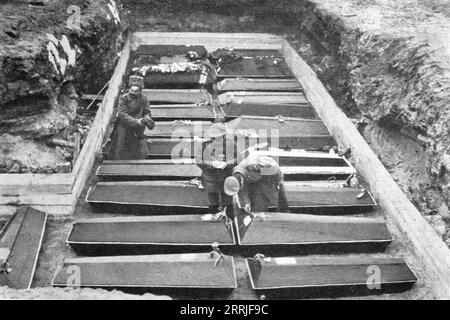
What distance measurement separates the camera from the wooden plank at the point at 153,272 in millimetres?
4633

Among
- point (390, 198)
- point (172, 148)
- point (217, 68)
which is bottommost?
point (390, 198)

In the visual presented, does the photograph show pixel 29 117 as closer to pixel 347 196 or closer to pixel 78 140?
pixel 78 140

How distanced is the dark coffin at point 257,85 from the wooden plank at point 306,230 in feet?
14.5

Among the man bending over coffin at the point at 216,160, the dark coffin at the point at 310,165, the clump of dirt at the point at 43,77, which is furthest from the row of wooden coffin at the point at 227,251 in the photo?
the clump of dirt at the point at 43,77

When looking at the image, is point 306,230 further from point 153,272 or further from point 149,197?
point 149,197

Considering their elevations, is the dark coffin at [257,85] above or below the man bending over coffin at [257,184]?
above

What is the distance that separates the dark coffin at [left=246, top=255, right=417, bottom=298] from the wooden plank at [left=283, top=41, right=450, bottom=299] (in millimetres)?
269

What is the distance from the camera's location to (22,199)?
19.1 ft

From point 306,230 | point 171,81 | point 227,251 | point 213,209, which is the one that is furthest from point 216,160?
point 171,81

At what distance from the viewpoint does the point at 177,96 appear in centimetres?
916

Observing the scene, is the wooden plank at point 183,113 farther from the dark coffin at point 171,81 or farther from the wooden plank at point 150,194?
the wooden plank at point 150,194

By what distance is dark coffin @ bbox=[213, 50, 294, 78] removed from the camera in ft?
33.6

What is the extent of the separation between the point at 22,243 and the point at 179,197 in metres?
1.91
